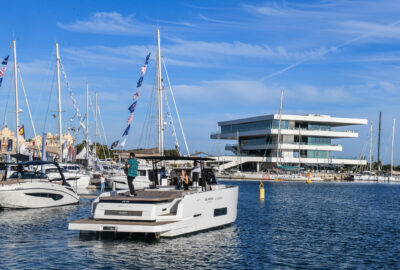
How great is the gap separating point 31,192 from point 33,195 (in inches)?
9.4

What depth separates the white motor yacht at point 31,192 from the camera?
1109 inches

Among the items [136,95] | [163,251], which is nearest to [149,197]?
[163,251]

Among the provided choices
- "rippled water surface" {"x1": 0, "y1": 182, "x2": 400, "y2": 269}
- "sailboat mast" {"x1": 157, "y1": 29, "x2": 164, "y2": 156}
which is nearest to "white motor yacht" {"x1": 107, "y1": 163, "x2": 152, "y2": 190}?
"sailboat mast" {"x1": 157, "y1": 29, "x2": 164, "y2": 156}

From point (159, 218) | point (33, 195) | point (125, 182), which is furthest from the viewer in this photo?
point (125, 182)

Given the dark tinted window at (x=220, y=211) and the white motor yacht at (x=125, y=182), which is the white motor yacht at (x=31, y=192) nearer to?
the dark tinted window at (x=220, y=211)

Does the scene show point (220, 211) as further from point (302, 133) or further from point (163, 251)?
point (302, 133)

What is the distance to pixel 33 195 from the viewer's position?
28984mm

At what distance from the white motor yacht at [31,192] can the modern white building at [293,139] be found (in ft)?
283

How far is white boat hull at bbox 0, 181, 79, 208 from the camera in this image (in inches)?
1108

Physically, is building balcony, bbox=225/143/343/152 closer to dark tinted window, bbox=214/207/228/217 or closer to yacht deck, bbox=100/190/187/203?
dark tinted window, bbox=214/207/228/217

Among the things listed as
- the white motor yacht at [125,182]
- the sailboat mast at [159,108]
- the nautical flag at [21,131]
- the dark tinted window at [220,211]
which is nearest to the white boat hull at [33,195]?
the dark tinted window at [220,211]

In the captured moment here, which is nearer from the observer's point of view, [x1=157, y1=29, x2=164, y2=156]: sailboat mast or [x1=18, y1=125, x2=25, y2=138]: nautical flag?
[x1=157, y1=29, x2=164, y2=156]: sailboat mast

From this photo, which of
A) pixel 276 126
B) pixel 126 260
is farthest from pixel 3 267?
pixel 276 126

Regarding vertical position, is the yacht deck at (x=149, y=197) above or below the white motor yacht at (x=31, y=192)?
above
